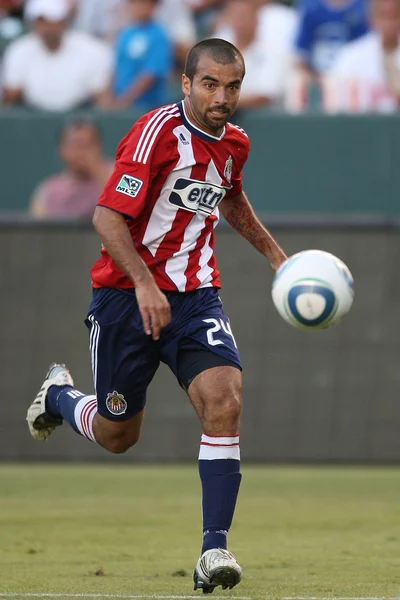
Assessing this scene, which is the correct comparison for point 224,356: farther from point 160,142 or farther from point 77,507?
point 77,507

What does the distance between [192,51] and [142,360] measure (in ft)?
5.06

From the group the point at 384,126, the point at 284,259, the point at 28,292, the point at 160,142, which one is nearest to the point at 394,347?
the point at 384,126

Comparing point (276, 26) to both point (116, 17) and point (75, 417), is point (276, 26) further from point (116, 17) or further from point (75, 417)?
point (75, 417)

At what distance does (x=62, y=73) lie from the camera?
1383 cm

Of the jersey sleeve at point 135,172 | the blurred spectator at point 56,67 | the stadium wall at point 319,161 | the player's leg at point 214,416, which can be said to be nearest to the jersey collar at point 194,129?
the jersey sleeve at point 135,172

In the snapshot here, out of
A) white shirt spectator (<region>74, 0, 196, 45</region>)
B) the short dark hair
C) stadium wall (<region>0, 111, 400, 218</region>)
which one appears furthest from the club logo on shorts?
white shirt spectator (<region>74, 0, 196, 45</region>)

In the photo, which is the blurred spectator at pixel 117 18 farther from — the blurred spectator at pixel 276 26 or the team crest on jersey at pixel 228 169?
the team crest on jersey at pixel 228 169

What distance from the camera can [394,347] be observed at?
37.1ft

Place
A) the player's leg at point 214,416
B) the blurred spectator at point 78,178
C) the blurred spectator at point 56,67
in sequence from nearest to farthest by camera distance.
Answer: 1. the player's leg at point 214,416
2. the blurred spectator at point 78,178
3. the blurred spectator at point 56,67

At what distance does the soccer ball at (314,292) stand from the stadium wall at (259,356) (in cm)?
530

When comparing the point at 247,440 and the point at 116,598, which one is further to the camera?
the point at 247,440

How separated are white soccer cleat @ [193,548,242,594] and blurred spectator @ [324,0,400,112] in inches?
329

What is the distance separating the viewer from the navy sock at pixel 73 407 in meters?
6.72

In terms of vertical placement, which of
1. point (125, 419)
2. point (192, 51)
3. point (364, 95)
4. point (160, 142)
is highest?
point (364, 95)
